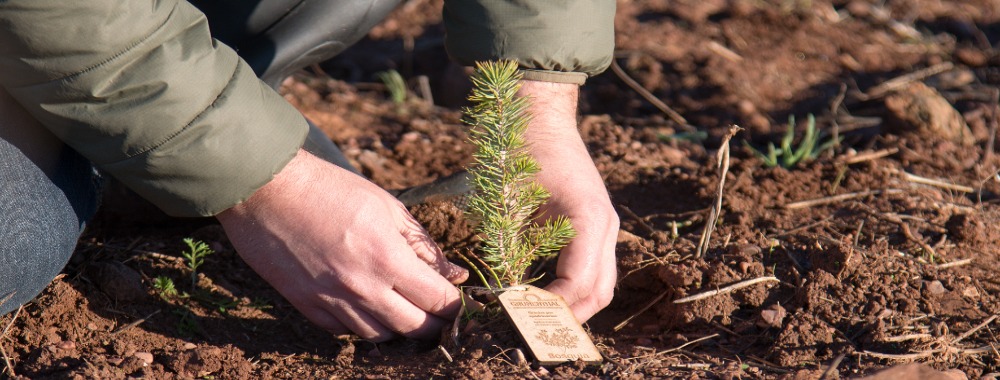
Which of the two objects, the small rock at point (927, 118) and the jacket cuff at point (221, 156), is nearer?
the jacket cuff at point (221, 156)

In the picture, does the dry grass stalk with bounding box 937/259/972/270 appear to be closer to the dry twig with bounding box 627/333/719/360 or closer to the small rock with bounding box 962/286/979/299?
the small rock with bounding box 962/286/979/299

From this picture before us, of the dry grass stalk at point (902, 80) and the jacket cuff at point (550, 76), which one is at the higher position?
the jacket cuff at point (550, 76)

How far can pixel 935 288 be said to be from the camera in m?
2.42

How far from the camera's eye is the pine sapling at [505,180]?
2098mm

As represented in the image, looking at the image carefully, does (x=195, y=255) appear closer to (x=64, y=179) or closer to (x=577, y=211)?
(x=64, y=179)

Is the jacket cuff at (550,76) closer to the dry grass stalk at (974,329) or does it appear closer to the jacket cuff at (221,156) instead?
the jacket cuff at (221,156)

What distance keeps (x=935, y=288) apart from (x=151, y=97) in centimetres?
202

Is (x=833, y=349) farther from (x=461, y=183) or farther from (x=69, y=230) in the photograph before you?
(x=69, y=230)

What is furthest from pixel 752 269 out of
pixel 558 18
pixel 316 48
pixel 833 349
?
pixel 316 48

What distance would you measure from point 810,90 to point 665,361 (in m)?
2.58

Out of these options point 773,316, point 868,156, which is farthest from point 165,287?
point 868,156

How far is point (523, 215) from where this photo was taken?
7.14 feet

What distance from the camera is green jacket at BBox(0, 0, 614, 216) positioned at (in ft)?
5.98

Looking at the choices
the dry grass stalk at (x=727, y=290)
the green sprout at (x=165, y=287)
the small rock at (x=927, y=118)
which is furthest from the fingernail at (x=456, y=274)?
the small rock at (x=927, y=118)
